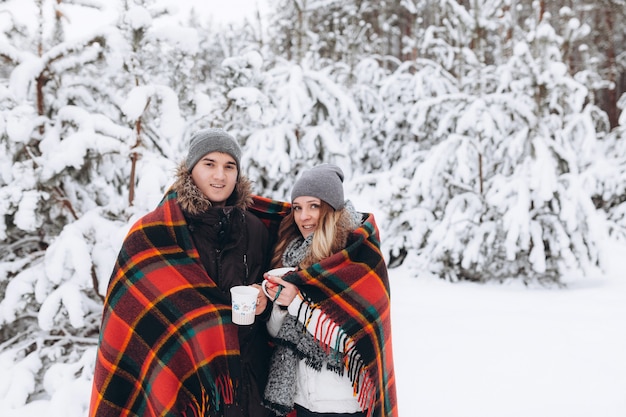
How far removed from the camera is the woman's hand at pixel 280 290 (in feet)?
5.74

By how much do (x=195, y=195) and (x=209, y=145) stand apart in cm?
23

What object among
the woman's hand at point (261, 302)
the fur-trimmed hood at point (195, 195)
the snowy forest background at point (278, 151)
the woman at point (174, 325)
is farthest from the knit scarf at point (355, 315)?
the snowy forest background at point (278, 151)

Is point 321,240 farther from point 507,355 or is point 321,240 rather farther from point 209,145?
point 507,355

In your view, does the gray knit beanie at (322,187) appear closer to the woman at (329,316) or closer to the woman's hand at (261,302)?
the woman at (329,316)

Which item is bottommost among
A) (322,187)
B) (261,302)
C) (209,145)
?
(261,302)

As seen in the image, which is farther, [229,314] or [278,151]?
[278,151]

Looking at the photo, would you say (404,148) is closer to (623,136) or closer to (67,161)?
(623,136)

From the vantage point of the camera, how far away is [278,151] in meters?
5.78

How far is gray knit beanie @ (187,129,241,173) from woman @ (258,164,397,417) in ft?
1.14

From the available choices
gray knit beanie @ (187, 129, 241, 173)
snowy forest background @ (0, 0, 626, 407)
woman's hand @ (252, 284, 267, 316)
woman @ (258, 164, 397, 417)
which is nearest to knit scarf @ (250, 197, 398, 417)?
woman @ (258, 164, 397, 417)

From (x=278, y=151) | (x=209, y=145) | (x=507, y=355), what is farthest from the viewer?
(x=278, y=151)

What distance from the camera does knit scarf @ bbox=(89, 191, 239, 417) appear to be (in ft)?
5.73

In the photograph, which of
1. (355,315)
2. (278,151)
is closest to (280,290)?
(355,315)

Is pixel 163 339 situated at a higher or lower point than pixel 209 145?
lower
